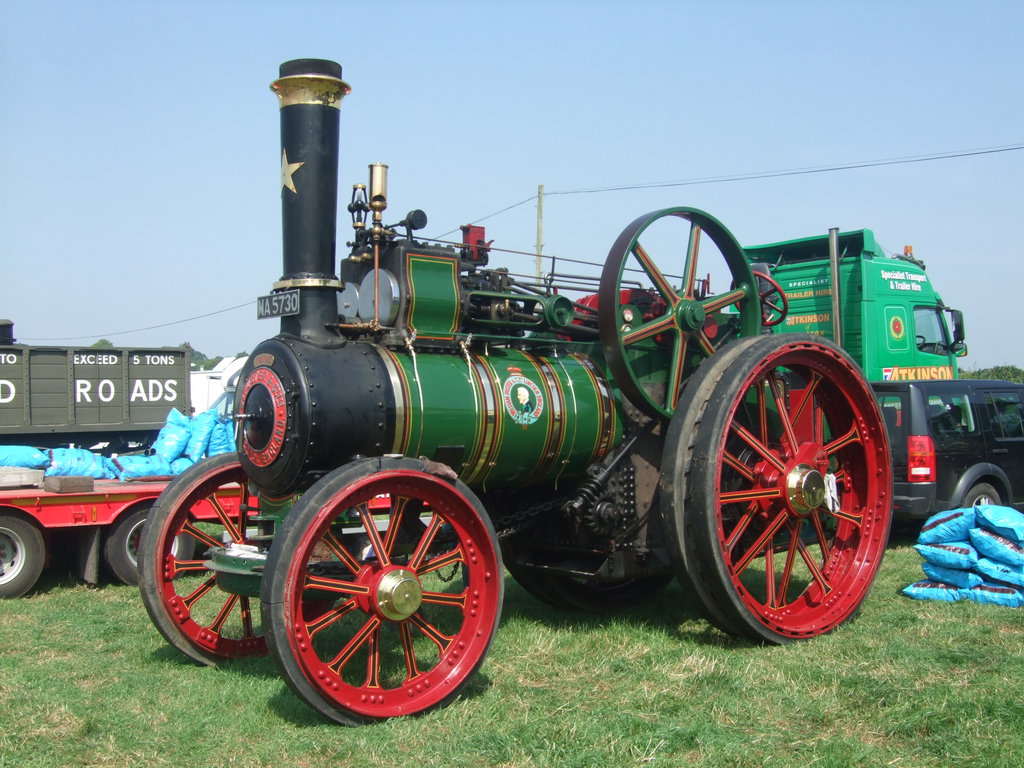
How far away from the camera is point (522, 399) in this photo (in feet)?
17.0

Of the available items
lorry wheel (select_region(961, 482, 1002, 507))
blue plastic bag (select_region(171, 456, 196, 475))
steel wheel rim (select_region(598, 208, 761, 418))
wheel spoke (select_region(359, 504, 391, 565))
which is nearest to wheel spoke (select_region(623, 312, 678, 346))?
steel wheel rim (select_region(598, 208, 761, 418))

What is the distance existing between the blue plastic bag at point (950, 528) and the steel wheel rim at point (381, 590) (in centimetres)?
340

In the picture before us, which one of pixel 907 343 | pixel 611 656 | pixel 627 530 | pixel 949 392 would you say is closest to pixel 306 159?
pixel 627 530

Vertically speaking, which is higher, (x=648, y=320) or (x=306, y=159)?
(x=306, y=159)

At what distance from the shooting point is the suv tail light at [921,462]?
839 cm

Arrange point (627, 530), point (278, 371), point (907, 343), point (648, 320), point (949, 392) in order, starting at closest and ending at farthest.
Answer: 1. point (278, 371)
2. point (627, 530)
3. point (648, 320)
4. point (949, 392)
5. point (907, 343)

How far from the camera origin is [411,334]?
197 inches

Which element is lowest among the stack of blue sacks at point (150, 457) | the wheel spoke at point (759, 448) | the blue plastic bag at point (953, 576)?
the blue plastic bag at point (953, 576)

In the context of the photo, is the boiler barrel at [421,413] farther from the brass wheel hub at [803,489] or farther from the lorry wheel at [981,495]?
the lorry wheel at [981,495]

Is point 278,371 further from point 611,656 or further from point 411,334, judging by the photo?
point 611,656

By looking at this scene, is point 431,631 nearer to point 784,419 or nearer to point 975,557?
point 784,419

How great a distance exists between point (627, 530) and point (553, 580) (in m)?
1.00

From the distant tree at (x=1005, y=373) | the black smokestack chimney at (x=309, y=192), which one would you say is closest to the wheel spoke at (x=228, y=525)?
the black smokestack chimney at (x=309, y=192)

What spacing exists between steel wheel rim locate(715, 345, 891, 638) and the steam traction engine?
2 cm
